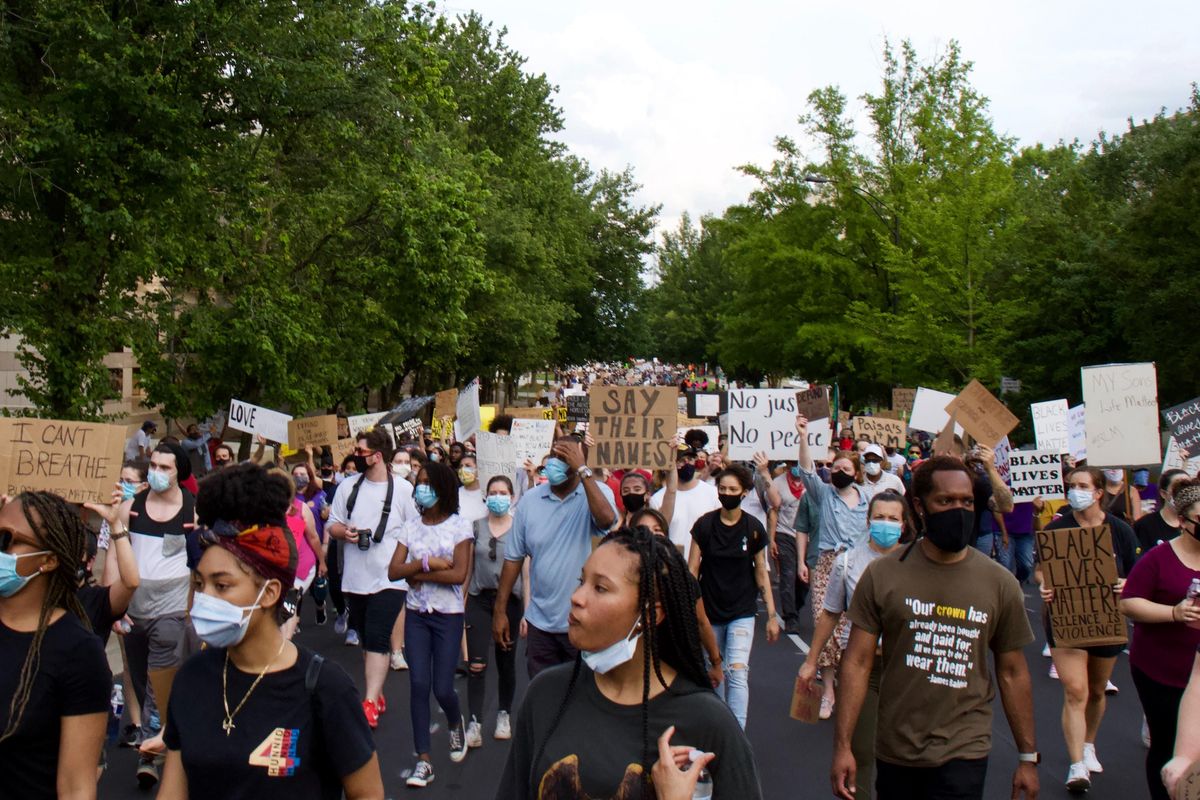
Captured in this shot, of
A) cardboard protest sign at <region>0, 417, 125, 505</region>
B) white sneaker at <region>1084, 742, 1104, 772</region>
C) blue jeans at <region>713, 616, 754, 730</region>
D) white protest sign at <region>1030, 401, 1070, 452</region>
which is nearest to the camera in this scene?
cardboard protest sign at <region>0, 417, 125, 505</region>

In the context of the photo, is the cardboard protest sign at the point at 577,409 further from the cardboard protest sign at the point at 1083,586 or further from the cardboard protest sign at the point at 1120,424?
the cardboard protest sign at the point at 1083,586

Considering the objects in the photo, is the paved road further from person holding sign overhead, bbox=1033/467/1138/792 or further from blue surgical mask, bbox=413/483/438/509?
blue surgical mask, bbox=413/483/438/509

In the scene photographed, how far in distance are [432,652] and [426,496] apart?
964mm

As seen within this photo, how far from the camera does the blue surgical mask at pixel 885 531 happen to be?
652 centimetres

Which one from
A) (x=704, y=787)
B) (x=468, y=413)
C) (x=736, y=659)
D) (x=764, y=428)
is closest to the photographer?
(x=704, y=787)

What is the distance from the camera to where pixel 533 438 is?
1611cm

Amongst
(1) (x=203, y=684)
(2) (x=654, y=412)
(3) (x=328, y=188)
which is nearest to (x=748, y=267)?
(3) (x=328, y=188)

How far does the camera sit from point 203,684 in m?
3.34

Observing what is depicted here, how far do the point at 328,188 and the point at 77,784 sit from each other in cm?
2052

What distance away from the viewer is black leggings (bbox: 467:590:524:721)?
8.21 metres

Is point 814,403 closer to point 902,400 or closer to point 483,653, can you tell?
point 483,653

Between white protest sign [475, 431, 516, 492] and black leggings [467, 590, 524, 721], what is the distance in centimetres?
381

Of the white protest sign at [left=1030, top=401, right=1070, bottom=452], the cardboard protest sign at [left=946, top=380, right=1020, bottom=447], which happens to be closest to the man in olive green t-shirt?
the cardboard protest sign at [left=946, top=380, right=1020, bottom=447]

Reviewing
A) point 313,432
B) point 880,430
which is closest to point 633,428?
point 313,432
